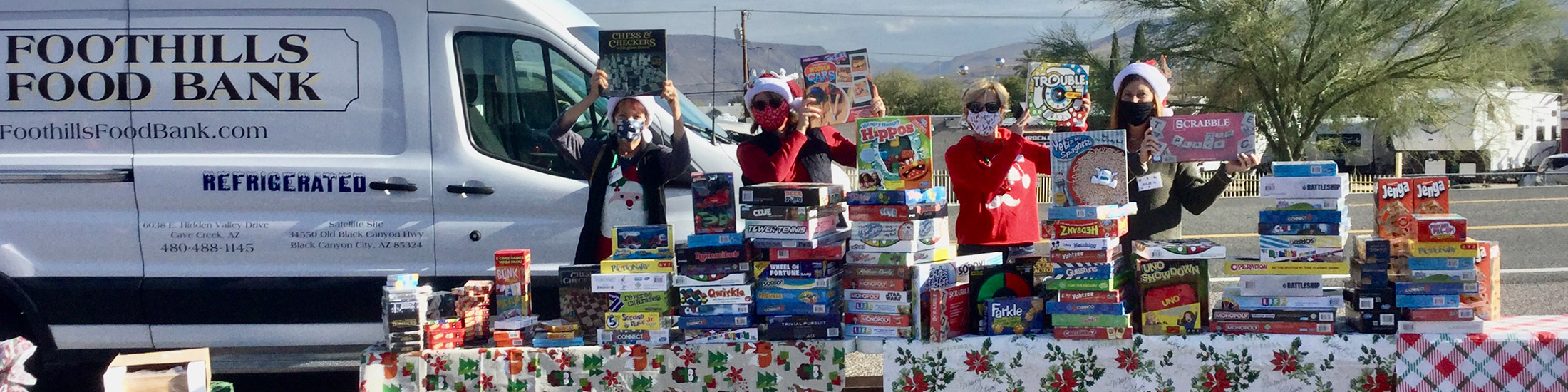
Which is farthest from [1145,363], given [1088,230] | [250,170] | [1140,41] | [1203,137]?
[1140,41]

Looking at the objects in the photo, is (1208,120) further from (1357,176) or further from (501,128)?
(1357,176)

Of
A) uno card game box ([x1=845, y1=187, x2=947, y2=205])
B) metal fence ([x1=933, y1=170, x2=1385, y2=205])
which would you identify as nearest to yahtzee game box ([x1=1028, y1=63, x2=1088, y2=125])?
uno card game box ([x1=845, y1=187, x2=947, y2=205])

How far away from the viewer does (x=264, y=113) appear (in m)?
4.84

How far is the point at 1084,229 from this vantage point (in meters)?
3.80

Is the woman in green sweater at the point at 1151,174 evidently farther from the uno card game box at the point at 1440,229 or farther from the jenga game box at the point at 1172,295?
the uno card game box at the point at 1440,229

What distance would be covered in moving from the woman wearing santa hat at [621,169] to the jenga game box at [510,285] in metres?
0.48

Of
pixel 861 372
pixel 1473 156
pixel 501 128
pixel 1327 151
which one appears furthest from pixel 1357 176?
pixel 501 128

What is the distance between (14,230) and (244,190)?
3.04 feet

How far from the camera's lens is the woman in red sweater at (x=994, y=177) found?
13.8ft

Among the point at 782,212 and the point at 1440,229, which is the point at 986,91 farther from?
the point at 1440,229

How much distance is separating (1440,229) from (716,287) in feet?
7.94

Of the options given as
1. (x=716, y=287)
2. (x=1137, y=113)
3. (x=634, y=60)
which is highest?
(x=634, y=60)

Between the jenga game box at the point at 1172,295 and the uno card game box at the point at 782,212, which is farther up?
the uno card game box at the point at 782,212

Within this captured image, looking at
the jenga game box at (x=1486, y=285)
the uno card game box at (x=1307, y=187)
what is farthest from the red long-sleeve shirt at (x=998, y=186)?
the jenga game box at (x=1486, y=285)
